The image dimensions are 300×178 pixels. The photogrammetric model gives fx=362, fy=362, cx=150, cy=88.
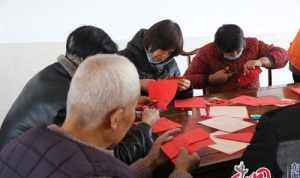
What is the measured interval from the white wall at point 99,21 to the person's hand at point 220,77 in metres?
1.15

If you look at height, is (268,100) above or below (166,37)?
below

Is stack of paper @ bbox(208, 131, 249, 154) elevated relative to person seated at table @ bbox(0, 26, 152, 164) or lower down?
lower down

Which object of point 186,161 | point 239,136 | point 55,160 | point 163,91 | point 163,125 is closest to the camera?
point 55,160

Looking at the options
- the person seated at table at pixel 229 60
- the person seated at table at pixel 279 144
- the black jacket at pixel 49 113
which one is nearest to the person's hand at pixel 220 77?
the person seated at table at pixel 229 60

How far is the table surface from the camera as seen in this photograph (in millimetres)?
1403

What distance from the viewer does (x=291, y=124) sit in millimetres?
917

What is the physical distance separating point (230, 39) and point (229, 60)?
0.83 feet

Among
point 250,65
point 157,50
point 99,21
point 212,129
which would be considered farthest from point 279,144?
point 99,21

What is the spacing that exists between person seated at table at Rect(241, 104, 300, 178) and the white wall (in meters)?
2.39

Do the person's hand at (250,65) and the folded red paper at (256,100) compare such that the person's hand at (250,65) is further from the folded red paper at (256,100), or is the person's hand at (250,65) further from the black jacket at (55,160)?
the black jacket at (55,160)

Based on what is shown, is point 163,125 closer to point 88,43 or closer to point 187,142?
point 187,142

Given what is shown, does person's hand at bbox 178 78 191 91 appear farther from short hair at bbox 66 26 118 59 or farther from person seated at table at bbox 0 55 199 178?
person seated at table at bbox 0 55 199 178

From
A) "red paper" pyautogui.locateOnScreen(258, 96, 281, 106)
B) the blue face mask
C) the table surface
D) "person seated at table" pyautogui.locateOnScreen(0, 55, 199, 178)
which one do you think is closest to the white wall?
the blue face mask

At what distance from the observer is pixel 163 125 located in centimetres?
172
